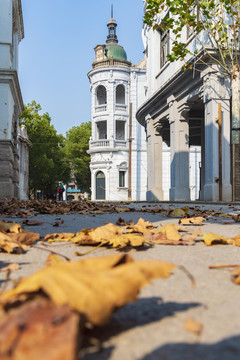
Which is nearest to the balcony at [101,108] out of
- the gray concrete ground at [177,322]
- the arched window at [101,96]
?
the arched window at [101,96]

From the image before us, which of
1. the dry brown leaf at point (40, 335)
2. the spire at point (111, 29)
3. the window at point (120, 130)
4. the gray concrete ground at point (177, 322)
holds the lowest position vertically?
the gray concrete ground at point (177, 322)

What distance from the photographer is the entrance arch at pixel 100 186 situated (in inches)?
1400

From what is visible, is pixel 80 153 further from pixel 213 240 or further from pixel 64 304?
pixel 64 304

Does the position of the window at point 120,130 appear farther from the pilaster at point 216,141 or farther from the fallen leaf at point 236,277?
the fallen leaf at point 236,277

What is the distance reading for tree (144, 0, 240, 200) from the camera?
33.7 feet

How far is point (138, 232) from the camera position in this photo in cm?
272

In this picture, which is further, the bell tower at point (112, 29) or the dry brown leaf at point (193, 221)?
the bell tower at point (112, 29)

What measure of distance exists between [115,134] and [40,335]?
3545 cm

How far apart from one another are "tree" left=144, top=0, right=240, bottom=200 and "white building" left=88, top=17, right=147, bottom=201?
67.1 feet

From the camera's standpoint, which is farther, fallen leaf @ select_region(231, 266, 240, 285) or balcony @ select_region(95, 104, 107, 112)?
balcony @ select_region(95, 104, 107, 112)

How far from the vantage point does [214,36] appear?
11.2 metres

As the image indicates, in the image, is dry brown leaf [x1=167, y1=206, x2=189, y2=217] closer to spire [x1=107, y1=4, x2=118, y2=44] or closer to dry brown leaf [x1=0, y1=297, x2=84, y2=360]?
dry brown leaf [x1=0, y1=297, x2=84, y2=360]

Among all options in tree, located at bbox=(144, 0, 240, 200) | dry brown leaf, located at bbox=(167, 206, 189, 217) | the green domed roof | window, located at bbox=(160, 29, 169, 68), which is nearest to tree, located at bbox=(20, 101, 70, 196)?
the green domed roof

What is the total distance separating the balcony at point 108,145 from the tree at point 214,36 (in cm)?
2111
